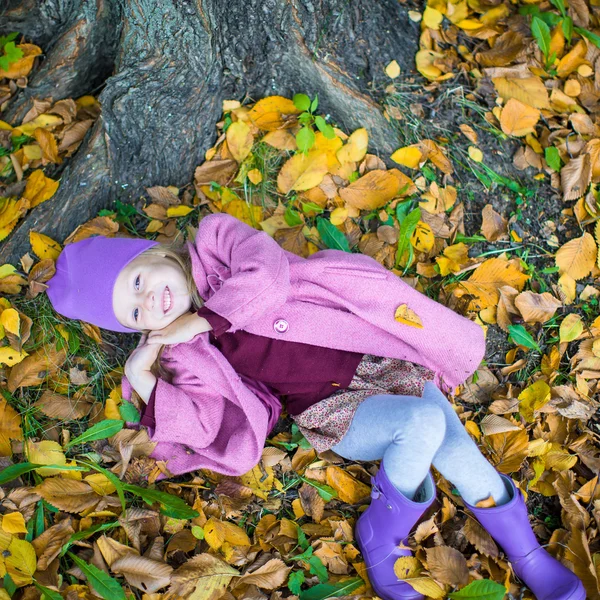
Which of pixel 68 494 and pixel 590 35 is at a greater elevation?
pixel 590 35

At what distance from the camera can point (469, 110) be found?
3072 millimetres

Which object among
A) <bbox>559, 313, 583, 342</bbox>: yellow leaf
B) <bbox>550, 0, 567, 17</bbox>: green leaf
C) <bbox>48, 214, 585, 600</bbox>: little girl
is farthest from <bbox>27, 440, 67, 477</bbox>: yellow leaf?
<bbox>550, 0, 567, 17</bbox>: green leaf

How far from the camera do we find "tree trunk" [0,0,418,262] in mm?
2629

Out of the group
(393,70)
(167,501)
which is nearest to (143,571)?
(167,501)

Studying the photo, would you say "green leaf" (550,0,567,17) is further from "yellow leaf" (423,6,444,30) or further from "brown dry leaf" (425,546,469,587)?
"brown dry leaf" (425,546,469,587)

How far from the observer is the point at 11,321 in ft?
8.32

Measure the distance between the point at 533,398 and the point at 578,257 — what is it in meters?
0.73

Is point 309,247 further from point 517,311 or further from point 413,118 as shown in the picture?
point 517,311

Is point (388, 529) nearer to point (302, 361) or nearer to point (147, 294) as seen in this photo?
point (302, 361)

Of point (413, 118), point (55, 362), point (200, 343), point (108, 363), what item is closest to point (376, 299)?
point (200, 343)

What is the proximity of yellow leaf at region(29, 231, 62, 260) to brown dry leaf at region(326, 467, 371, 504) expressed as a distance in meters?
1.56

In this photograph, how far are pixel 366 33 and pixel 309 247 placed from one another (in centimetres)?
106

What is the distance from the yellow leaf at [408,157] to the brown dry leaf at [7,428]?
2086 millimetres

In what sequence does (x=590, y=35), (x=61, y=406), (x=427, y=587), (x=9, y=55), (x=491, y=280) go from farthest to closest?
(x=590, y=35)
(x=9, y=55)
(x=491, y=280)
(x=61, y=406)
(x=427, y=587)
